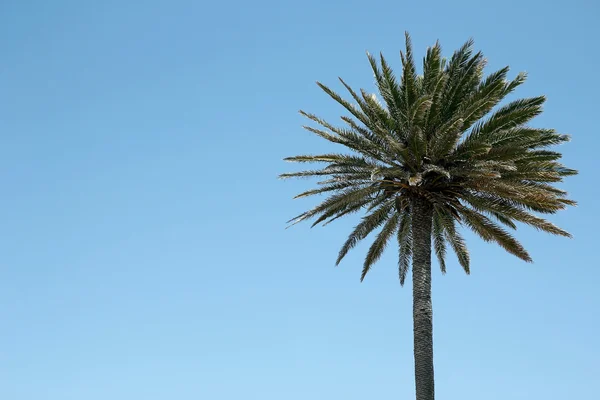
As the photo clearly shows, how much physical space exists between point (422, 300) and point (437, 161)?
4619 millimetres

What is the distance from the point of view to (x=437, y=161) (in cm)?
2739

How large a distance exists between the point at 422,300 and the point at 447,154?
4882 millimetres

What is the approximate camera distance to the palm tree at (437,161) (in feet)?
87.6

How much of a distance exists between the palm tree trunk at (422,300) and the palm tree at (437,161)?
0.03 metres

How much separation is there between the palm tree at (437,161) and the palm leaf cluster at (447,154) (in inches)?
1.4

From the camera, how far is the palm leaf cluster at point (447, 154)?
26812 millimetres

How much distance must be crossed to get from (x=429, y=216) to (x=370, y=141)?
3284mm

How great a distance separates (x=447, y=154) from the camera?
27250 millimetres

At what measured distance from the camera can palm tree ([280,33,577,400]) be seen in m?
26.7

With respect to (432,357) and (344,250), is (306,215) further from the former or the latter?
(432,357)

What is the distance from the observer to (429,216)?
28422 mm

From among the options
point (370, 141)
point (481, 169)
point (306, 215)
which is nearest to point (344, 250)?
point (306, 215)

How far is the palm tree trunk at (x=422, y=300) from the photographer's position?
2633cm

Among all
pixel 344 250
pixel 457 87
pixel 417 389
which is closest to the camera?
pixel 417 389
